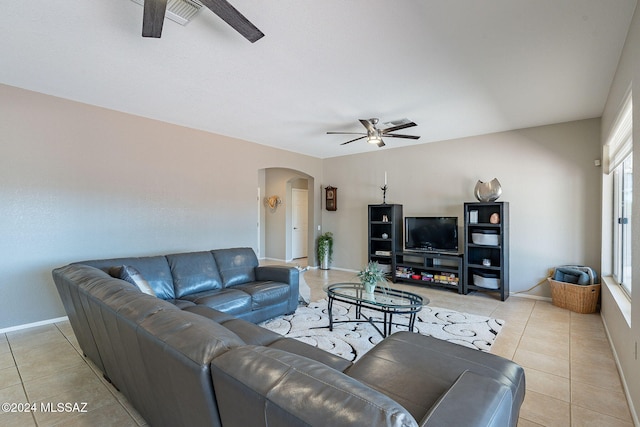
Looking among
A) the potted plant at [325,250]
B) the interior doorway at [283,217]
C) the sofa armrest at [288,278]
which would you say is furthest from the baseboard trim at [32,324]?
the interior doorway at [283,217]

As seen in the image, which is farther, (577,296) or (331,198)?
(331,198)

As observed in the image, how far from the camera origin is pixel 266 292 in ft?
11.1

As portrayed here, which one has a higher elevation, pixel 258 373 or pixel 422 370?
pixel 258 373

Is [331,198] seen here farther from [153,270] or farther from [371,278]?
[153,270]

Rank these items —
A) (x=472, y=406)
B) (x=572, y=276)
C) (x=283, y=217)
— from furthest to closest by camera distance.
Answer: (x=283, y=217), (x=572, y=276), (x=472, y=406)

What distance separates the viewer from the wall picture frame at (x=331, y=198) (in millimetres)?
6910

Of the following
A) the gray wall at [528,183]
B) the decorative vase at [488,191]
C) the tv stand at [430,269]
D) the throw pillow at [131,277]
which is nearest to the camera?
the throw pillow at [131,277]

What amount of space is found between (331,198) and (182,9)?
520 centimetres

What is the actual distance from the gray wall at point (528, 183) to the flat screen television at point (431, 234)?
29 centimetres

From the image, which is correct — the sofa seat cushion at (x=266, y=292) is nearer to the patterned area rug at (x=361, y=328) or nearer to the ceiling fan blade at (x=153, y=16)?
the patterned area rug at (x=361, y=328)

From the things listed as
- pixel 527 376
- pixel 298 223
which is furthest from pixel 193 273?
pixel 298 223

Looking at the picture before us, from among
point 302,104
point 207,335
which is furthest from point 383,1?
point 207,335

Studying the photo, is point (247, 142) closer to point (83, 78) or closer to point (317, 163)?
point (317, 163)

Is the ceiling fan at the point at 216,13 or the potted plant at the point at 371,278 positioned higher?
the ceiling fan at the point at 216,13
